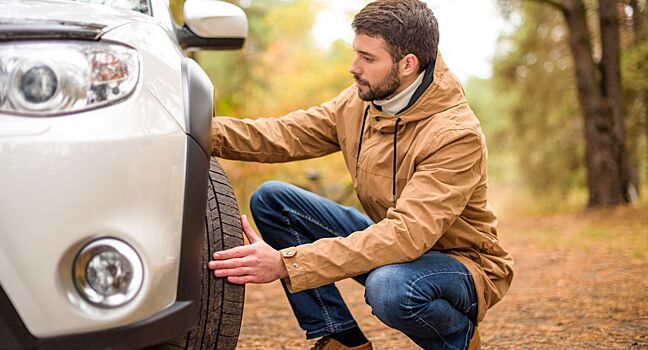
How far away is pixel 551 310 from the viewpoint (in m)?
4.44

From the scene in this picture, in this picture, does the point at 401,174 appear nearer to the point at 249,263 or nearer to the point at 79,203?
the point at 249,263

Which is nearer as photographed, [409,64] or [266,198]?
[409,64]

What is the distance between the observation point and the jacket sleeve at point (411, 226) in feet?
8.31

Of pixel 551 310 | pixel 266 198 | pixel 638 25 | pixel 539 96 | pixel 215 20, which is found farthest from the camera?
pixel 539 96

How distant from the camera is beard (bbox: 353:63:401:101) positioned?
9.43ft

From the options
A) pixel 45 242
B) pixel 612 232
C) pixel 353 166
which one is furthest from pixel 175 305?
pixel 612 232

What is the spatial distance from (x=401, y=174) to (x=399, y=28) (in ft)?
1.73

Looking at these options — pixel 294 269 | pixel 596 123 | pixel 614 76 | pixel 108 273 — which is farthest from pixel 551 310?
pixel 614 76

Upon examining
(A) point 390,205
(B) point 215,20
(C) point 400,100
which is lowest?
(A) point 390,205

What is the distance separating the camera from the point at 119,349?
1869mm

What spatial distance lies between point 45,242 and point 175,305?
1.25ft

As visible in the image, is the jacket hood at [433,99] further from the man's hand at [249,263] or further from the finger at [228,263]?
the finger at [228,263]

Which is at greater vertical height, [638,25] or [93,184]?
[93,184]

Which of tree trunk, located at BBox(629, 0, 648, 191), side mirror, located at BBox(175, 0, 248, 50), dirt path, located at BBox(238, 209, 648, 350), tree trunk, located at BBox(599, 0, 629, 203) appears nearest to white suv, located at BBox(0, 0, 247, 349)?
side mirror, located at BBox(175, 0, 248, 50)
